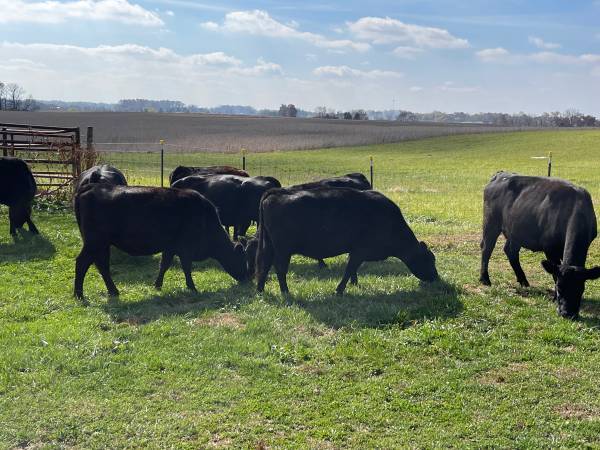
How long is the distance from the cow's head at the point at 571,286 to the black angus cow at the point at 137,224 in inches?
211

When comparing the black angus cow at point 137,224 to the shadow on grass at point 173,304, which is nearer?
the shadow on grass at point 173,304

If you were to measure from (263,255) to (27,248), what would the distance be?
5780 millimetres

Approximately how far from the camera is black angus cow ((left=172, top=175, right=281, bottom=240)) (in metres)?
13.2

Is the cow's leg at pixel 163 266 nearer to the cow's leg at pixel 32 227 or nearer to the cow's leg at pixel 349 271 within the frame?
the cow's leg at pixel 349 271

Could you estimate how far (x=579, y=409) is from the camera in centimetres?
578

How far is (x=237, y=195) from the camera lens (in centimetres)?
1324

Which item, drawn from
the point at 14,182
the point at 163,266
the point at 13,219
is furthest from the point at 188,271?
the point at 14,182

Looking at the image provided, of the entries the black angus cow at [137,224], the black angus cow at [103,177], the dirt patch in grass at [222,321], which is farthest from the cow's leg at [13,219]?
the dirt patch in grass at [222,321]

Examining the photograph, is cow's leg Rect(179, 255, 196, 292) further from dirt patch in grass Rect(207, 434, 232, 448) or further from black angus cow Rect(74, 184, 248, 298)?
dirt patch in grass Rect(207, 434, 232, 448)

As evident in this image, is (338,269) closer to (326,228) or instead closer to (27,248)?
(326,228)

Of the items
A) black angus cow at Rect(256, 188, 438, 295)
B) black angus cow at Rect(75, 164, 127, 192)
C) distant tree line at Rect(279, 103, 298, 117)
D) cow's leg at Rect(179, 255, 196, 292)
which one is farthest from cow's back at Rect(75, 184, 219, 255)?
distant tree line at Rect(279, 103, 298, 117)

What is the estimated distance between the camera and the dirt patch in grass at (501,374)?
641 centimetres

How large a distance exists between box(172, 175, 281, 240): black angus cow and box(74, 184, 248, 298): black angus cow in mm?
2797

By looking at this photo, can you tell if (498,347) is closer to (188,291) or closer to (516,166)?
(188,291)
